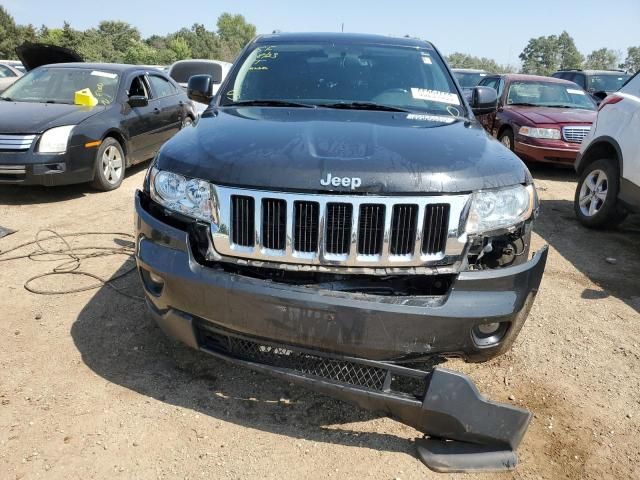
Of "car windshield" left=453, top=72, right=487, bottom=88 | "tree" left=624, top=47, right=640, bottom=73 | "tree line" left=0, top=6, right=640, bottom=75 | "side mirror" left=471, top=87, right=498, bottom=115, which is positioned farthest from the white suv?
"tree" left=624, top=47, right=640, bottom=73

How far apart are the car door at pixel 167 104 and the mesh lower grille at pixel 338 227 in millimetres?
6297

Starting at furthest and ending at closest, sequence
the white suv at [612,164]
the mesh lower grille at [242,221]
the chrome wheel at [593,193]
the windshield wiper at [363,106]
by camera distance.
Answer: the chrome wheel at [593,193], the white suv at [612,164], the windshield wiper at [363,106], the mesh lower grille at [242,221]

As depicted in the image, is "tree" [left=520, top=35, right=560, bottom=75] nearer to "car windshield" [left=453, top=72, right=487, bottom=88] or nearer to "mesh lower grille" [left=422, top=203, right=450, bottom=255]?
"car windshield" [left=453, top=72, right=487, bottom=88]

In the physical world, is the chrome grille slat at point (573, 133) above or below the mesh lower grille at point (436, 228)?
below

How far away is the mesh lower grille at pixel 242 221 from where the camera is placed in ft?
7.00

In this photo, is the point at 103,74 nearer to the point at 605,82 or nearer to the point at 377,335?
the point at 377,335

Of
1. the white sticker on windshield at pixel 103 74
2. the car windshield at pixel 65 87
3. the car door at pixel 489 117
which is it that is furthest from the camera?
the car door at pixel 489 117

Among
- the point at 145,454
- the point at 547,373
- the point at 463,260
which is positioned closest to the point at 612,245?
the point at 547,373

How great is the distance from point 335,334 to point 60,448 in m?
1.32

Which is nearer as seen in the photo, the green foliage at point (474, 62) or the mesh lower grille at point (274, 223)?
the mesh lower grille at point (274, 223)

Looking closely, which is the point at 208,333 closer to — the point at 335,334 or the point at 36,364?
the point at 335,334

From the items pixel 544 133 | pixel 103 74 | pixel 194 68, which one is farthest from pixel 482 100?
pixel 194 68

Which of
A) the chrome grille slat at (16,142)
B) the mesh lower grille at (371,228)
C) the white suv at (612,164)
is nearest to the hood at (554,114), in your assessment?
the white suv at (612,164)

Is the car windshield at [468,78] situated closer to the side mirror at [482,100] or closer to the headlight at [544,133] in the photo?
the headlight at [544,133]
